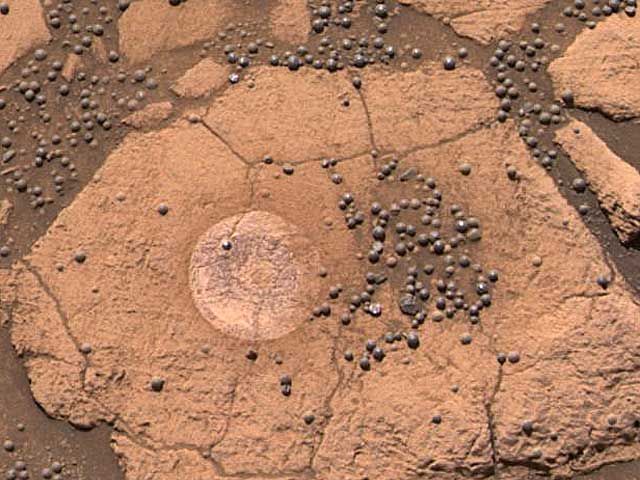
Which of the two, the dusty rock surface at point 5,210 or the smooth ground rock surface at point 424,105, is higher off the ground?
the smooth ground rock surface at point 424,105

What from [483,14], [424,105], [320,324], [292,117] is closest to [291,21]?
[292,117]

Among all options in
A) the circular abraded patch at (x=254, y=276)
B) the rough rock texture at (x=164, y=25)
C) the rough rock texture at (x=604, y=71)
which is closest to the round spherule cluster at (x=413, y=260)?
the circular abraded patch at (x=254, y=276)

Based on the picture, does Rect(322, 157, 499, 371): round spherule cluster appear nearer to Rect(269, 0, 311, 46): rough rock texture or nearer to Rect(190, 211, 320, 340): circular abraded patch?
Rect(190, 211, 320, 340): circular abraded patch

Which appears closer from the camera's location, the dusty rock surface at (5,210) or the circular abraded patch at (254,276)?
the circular abraded patch at (254,276)

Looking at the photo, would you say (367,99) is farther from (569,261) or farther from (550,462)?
(550,462)

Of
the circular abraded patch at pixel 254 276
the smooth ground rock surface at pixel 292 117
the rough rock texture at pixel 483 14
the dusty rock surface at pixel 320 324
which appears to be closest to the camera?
the dusty rock surface at pixel 320 324

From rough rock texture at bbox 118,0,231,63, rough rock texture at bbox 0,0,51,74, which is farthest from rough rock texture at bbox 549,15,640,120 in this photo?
rough rock texture at bbox 0,0,51,74

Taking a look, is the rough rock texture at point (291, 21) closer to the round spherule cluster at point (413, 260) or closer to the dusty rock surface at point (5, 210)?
the round spherule cluster at point (413, 260)
